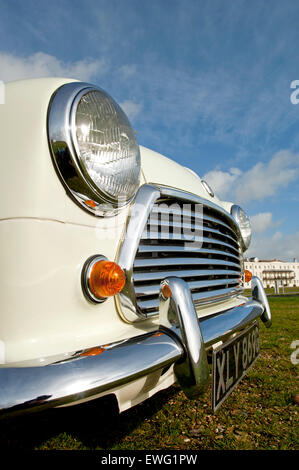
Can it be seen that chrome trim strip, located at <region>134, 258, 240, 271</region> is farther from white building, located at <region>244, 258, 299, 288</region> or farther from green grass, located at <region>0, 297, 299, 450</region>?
white building, located at <region>244, 258, 299, 288</region>

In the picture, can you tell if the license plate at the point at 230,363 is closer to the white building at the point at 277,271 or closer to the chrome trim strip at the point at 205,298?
the chrome trim strip at the point at 205,298

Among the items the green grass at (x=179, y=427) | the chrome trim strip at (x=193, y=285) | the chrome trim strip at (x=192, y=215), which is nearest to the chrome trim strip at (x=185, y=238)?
the chrome trim strip at (x=192, y=215)

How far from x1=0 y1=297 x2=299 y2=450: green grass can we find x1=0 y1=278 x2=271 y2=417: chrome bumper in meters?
0.25

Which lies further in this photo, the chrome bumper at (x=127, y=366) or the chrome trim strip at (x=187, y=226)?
the chrome trim strip at (x=187, y=226)

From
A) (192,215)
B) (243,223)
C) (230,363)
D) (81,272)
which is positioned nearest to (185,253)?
(192,215)

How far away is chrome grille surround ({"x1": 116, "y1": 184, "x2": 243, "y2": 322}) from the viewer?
1234 mm

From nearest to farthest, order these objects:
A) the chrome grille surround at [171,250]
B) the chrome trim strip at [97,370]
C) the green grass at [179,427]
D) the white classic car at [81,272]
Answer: the chrome trim strip at [97,370] < the white classic car at [81,272] < the chrome grille surround at [171,250] < the green grass at [179,427]

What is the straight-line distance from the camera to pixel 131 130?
47.2 inches

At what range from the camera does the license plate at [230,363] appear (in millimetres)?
1275

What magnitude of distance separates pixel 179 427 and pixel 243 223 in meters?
1.61

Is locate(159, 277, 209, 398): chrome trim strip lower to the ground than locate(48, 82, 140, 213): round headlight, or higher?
lower

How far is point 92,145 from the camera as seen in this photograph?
1.04 meters

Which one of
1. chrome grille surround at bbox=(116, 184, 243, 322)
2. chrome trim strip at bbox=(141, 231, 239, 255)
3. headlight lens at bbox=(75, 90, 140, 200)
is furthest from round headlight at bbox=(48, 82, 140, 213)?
chrome trim strip at bbox=(141, 231, 239, 255)

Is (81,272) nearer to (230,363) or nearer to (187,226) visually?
(187,226)
